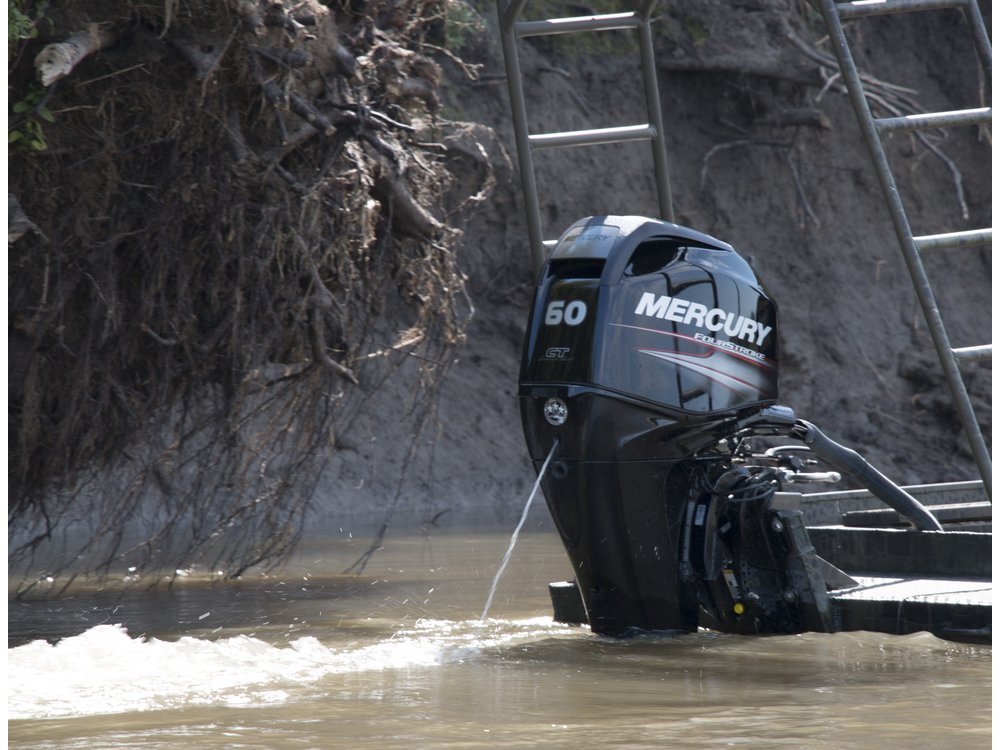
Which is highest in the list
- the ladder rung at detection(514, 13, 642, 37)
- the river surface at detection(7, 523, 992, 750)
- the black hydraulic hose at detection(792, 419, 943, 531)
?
the ladder rung at detection(514, 13, 642, 37)

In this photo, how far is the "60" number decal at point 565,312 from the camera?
4300 mm

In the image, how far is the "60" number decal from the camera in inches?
169

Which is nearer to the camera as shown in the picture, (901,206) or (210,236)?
(901,206)

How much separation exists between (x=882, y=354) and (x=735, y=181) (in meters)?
2.45

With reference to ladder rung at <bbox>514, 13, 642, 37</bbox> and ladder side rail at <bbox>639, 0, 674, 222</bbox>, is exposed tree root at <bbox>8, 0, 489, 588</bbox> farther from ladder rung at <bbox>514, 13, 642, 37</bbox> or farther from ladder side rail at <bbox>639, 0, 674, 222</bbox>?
ladder side rail at <bbox>639, 0, 674, 222</bbox>

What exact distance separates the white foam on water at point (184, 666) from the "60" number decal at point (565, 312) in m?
1.04

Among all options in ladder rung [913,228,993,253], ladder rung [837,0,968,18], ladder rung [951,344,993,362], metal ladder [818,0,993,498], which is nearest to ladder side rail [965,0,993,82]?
metal ladder [818,0,993,498]

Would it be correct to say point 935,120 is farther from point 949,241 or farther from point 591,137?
point 591,137

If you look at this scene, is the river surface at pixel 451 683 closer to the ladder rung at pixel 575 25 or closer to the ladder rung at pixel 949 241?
the ladder rung at pixel 949 241

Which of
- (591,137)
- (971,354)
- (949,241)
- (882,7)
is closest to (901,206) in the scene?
(949,241)

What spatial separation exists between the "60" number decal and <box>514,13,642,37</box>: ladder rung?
3.93 ft

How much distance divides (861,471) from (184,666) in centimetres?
230

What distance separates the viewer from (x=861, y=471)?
470 centimetres

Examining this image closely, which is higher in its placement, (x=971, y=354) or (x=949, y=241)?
(x=949, y=241)
